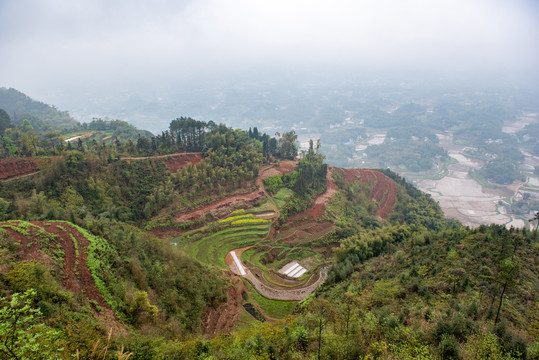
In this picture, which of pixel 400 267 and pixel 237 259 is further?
pixel 237 259

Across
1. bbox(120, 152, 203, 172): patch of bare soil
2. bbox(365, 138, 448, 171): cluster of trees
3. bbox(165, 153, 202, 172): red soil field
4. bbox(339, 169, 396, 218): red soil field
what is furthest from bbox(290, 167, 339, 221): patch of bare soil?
bbox(365, 138, 448, 171): cluster of trees

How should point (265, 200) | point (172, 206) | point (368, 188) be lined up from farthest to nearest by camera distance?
point (368, 188) → point (265, 200) → point (172, 206)

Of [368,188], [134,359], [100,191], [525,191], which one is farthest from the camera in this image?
[525,191]

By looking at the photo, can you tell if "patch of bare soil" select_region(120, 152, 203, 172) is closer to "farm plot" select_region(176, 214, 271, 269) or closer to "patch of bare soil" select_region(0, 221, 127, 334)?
"farm plot" select_region(176, 214, 271, 269)

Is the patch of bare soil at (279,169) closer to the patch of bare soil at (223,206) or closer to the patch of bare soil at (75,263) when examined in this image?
the patch of bare soil at (223,206)

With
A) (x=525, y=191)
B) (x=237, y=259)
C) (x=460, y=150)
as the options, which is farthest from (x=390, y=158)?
(x=237, y=259)

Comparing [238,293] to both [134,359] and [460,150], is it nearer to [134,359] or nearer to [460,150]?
[134,359]

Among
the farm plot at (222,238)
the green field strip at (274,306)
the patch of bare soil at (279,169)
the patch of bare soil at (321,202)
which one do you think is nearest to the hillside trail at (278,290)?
the green field strip at (274,306)

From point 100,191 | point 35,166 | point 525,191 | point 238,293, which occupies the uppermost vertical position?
point 35,166
